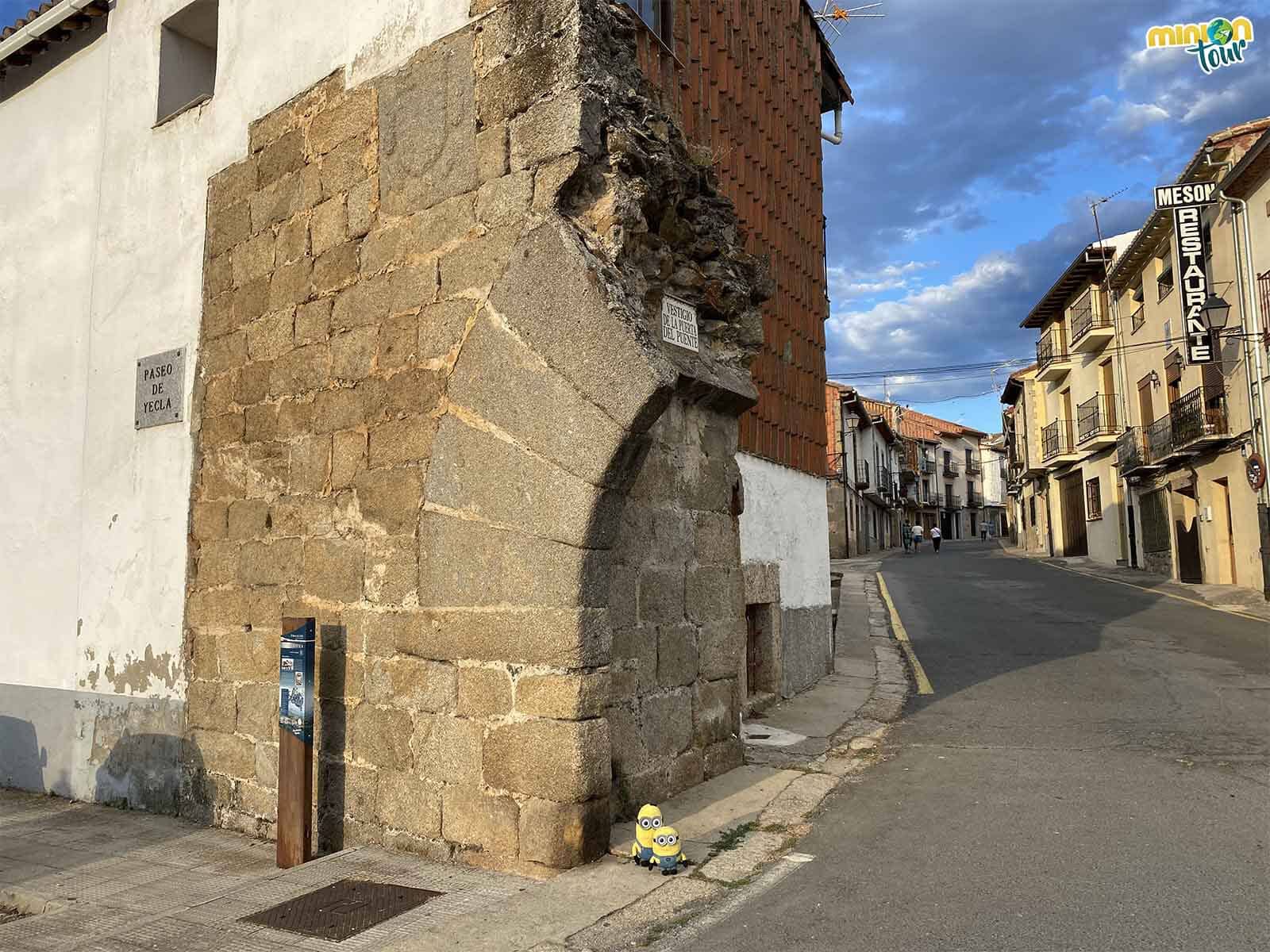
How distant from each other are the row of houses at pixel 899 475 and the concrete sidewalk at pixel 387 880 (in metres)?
20.0

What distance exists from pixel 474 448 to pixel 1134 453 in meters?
24.0

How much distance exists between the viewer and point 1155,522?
75.3 ft

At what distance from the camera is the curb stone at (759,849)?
3137mm

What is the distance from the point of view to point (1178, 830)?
13.3 feet

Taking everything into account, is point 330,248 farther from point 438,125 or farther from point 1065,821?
point 1065,821

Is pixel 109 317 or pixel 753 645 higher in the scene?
pixel 109 317

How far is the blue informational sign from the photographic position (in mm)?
4410

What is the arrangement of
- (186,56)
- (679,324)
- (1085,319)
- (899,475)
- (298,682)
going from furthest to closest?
1. (899,475)
2. (1085,319)
3. (186,56)
4. (679,324)
5. (298,682)

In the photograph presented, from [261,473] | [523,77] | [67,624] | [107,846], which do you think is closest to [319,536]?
[261,473]

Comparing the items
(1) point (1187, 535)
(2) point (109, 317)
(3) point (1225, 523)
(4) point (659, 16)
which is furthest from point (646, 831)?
(1) point (1187, 535)

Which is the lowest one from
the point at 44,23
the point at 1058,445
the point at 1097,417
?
the point at 1058,445

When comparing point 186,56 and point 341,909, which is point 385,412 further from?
point 186,56

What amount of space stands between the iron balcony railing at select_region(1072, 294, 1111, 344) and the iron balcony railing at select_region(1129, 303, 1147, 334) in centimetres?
225

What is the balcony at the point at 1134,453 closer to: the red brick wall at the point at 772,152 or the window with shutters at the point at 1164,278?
the window with shutters at the point at 1164,278
